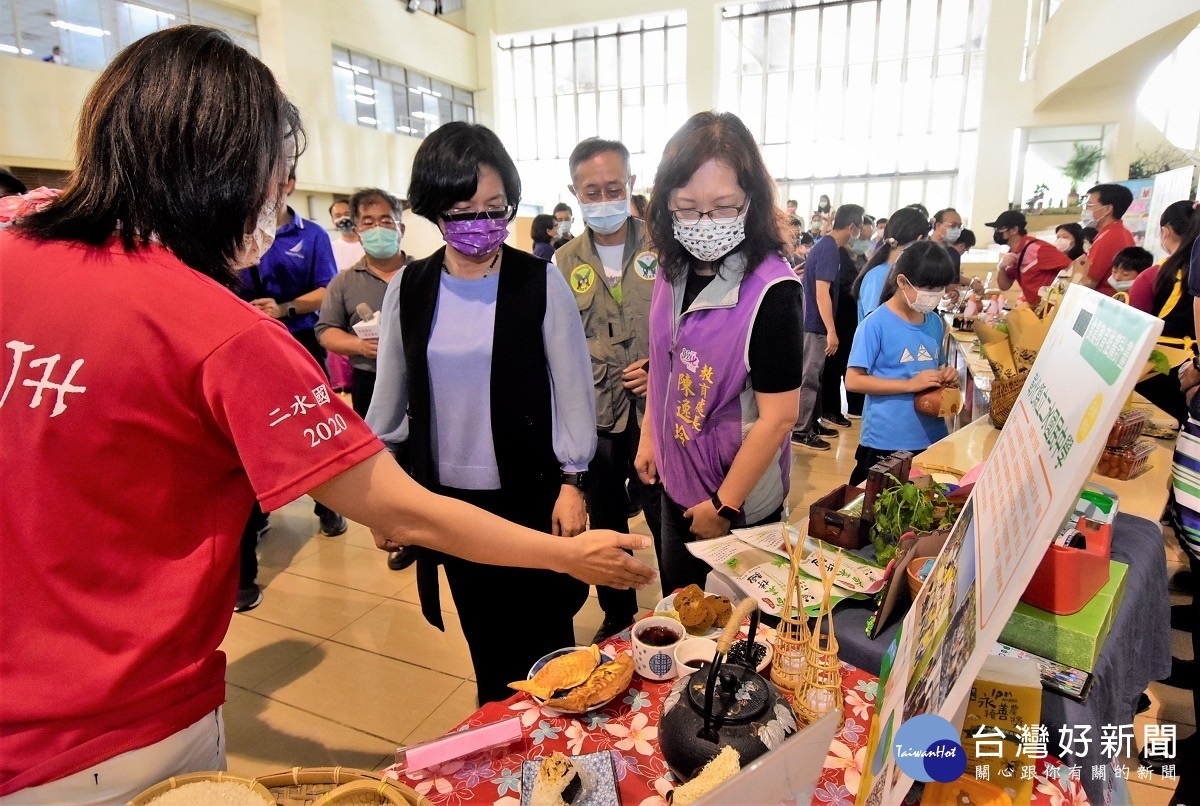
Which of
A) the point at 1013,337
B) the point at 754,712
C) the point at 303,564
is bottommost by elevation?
the point at 303,564

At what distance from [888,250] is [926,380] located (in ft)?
6.70

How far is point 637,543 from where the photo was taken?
110 cm

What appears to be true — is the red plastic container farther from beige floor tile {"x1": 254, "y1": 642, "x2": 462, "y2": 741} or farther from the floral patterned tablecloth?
beige floor tile {"x1": 254, "y1": 642, "x2": 462, "y2": 741}

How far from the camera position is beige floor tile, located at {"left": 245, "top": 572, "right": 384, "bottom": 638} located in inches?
109

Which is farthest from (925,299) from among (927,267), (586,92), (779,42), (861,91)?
(586,92)

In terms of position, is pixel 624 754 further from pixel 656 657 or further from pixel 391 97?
pixel 391 97

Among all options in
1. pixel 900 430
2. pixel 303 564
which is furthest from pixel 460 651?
pixel 900 430

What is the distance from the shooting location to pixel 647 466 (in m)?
1.91

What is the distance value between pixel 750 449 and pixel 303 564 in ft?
8.70

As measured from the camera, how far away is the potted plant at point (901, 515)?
1.38m

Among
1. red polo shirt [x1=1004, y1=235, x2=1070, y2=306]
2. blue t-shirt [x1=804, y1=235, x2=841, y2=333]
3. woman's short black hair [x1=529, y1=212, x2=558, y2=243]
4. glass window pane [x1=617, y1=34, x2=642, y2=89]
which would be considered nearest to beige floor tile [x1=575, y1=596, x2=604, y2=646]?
blue t-shirt [x1=804, y1=235, x2=841, y2=333]

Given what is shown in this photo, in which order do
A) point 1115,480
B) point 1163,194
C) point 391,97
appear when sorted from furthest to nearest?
point 391,97 < point 1163,194 < point 1115,480

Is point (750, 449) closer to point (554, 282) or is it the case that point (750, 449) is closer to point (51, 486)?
point (554, 282)

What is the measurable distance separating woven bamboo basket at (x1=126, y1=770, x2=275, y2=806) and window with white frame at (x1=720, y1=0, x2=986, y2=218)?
15.0m
